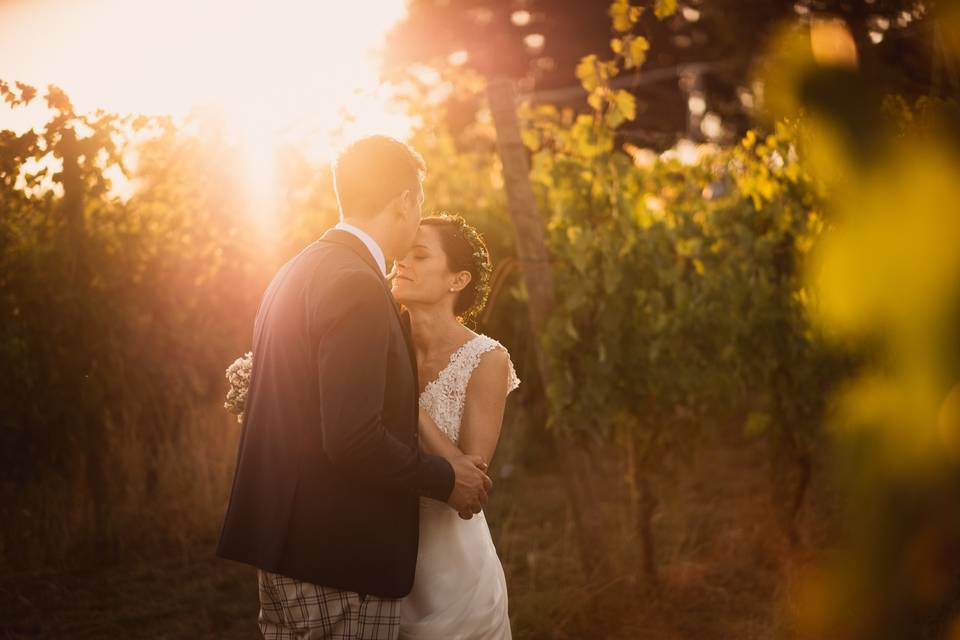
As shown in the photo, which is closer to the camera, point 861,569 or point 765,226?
point 861,569

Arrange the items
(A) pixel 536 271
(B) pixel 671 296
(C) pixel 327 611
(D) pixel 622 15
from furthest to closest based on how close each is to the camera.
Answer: (B) pixel 671 296, (A) pixel 536 271, (D) pixel 622 15, (C) pixel 327 611

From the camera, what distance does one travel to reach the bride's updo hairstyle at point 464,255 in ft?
10.6

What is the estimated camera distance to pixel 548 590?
5758 millimetres

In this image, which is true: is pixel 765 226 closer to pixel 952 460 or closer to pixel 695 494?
pixel 695 494

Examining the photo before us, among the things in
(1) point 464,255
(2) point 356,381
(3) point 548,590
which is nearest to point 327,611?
(2) point 356,381

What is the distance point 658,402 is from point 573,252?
1089 mm

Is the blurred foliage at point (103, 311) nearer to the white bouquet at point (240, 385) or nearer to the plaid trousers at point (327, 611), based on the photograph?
the white bouquet at point (240, 385)

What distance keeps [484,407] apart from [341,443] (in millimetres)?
778

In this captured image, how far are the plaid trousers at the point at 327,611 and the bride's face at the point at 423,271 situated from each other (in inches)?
40.3

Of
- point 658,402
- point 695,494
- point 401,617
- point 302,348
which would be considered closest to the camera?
point 302,348

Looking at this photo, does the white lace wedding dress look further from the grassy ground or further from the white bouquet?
the grassy ground

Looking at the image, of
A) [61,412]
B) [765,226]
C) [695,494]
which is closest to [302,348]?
[61,412]

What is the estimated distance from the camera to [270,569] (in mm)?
2506

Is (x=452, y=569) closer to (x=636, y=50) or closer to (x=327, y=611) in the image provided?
(x=327, y=611)
